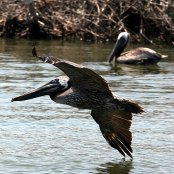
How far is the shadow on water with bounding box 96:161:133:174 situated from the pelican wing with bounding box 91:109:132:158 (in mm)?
228

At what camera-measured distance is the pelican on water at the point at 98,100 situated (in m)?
7.73

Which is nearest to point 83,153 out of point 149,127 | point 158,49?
point 149,127

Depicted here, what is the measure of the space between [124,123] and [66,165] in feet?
2.82

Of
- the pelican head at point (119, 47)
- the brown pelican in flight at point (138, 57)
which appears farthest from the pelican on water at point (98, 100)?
the pelican head at point (119, 47)

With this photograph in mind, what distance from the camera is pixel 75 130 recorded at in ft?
30.9

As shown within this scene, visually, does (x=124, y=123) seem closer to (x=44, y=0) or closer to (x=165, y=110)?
(x=165, y=110)

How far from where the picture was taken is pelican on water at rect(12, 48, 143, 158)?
7.73 metres

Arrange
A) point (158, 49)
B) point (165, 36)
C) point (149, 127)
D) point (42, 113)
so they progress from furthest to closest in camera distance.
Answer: point (165, 36) < point (158, 49) < point (42, 113) < point (149, 127)

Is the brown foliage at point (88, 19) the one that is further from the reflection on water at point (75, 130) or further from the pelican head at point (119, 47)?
the reflection on water at point (75, 130)

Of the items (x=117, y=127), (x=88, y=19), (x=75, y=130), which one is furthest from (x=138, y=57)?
(x=117, y=127)

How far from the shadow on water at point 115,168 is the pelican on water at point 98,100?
223 mm

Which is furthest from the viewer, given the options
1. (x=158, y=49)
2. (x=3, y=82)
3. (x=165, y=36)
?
(x=165, y=36)

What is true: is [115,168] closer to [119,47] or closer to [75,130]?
[75,130]

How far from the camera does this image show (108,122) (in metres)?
8.32
